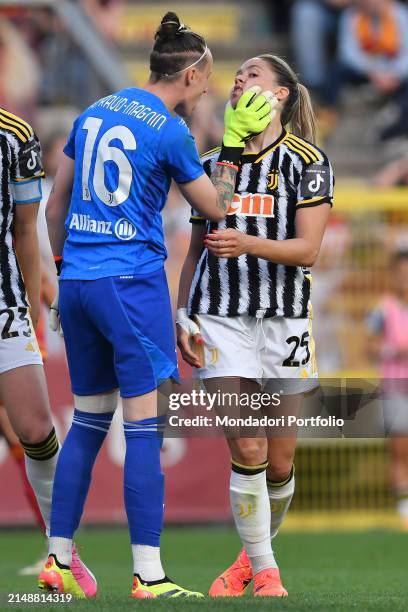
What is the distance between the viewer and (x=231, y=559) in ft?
27.2

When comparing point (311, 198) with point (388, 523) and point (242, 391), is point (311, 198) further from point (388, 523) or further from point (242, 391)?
point (388, 523)

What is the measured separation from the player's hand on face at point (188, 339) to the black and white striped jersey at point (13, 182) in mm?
630

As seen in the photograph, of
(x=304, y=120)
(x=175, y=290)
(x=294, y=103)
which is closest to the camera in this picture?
(x=294, y=103)

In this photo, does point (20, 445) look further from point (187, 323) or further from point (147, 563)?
point (147, 563)

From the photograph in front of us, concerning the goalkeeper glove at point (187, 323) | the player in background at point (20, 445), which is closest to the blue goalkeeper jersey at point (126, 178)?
the goalkeeper glove at point (187, 323)

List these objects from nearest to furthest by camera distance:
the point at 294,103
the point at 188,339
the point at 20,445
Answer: the point at 188,339, the point at 294,103, the point at 20,445

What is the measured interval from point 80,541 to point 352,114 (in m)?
7.68

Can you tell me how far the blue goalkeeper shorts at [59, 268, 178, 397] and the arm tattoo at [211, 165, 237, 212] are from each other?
346mm

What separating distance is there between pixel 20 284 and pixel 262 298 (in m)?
0.96

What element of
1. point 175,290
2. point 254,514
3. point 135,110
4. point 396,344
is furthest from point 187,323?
point 396,344

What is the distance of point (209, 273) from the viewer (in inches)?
216

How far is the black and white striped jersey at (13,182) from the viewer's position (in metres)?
5.22

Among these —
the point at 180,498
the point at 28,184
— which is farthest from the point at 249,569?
the point at 180,498

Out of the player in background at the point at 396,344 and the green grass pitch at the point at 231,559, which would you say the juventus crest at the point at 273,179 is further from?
the player in background at the point at 396,344
